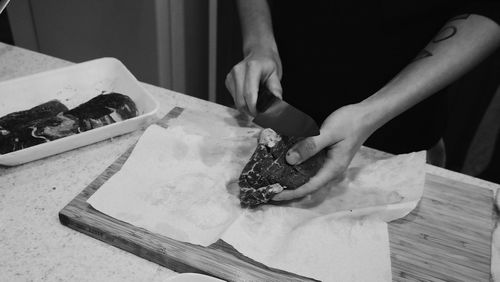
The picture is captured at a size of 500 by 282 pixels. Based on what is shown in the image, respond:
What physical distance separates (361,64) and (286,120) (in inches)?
22.3

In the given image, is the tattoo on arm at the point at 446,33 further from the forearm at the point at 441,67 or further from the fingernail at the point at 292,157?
the fingernail at the point at 292,157

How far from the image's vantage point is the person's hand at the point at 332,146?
112 centimetres

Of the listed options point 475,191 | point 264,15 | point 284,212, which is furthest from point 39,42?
point 475,191

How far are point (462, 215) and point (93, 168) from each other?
109 cm

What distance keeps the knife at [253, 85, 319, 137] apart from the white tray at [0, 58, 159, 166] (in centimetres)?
39

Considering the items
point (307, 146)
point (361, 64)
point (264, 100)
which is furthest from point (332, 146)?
point (361, 64)

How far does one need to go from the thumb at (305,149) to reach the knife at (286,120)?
3 centimetres

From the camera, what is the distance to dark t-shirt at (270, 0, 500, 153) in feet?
4.73

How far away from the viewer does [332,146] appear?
1.17 meters

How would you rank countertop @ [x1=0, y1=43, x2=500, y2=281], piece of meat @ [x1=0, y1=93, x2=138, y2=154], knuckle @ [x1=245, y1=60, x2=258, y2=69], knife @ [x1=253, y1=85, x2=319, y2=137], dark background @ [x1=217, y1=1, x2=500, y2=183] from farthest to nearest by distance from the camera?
dark background @ [x1=217, y1=1, x2=500, y2=183], knuckle @ [x1=245, y1=60, x2=258, y2=69], piece of meat @ [x1=0, y1=93, x2=138, y2=154], knife @ [x1=253, y1=85, x2=319, y2=137], countertop @ [x1=0, y1=43, x2=500, y2=281]

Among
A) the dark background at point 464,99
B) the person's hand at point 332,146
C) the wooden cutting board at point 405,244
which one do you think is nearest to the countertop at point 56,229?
the wooden cutting board at point 405,244

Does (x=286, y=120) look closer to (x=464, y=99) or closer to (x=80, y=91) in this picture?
(x=80, y=91)

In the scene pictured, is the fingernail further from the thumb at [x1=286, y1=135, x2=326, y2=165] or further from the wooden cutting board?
the wooden cutting board

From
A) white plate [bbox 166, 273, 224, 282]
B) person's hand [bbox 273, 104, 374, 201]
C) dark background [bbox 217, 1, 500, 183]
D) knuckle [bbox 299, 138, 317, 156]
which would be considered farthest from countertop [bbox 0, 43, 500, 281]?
dark background [bbox 217, 1, 500, 183]
